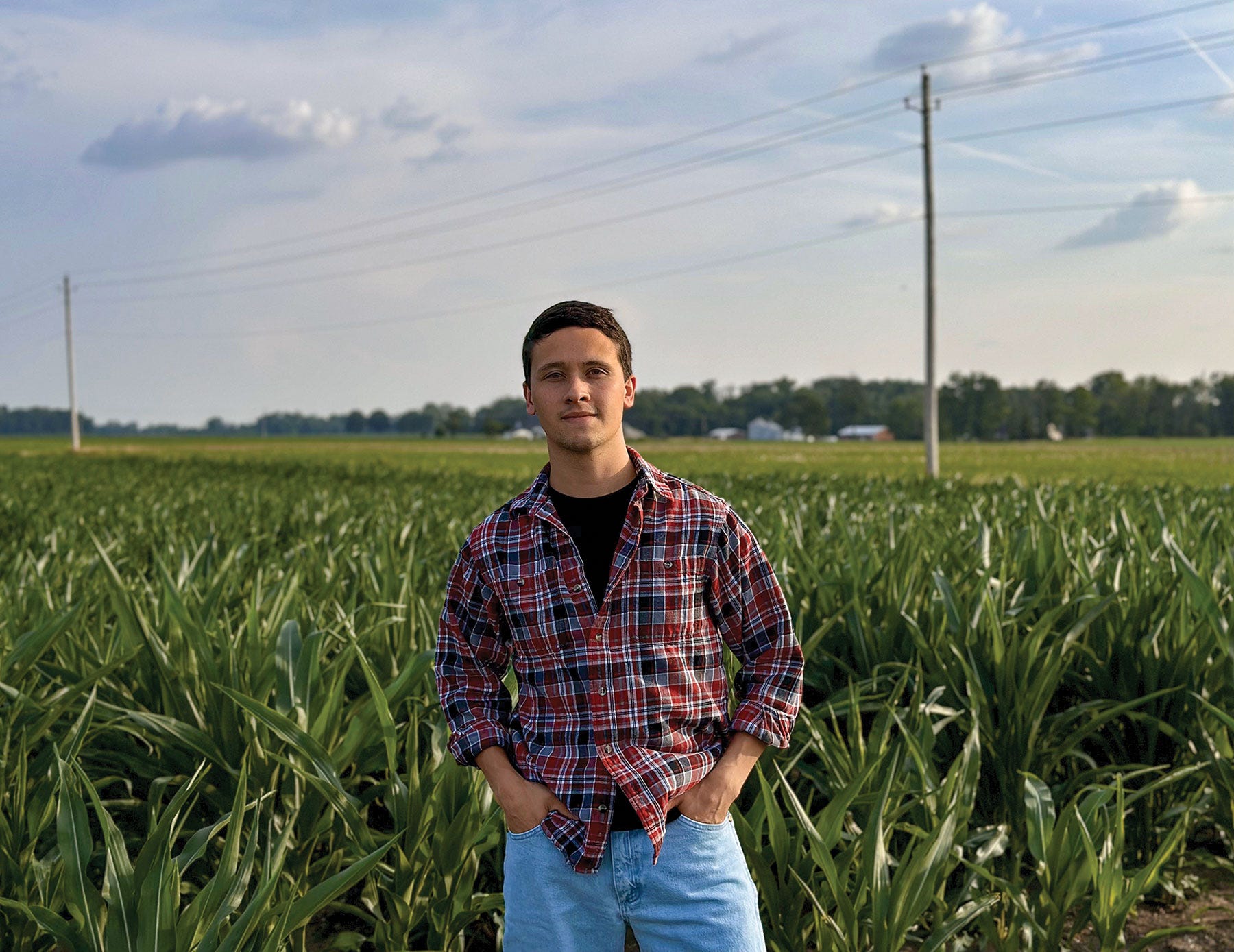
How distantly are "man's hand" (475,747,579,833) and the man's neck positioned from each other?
1.38 ft

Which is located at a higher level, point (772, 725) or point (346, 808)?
point (772, 725)

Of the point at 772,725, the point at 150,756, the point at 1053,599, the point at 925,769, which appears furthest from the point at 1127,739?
the point at 150,756

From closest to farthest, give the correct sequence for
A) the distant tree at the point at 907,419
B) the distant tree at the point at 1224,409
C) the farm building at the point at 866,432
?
1. the distant tree at the point at 1224,409
2. the distant tree at the point at 907,419
3. the farm building at the point at 866,432

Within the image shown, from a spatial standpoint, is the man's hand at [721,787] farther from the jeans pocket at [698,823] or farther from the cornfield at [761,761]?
the cornfield at [761,761]

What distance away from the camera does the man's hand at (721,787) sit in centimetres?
143

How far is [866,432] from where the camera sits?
12812 centimetres

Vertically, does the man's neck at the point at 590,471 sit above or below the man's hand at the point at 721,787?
above

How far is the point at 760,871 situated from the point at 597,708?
82 centimetres

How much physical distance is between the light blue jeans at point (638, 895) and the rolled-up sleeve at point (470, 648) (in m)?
0.21

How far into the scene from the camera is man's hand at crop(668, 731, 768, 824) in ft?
4.70

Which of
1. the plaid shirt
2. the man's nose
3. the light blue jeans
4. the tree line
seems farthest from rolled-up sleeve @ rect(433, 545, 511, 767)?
the tree line

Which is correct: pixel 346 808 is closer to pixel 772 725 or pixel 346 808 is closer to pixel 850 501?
pixel 772 725

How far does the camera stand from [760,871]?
208cm

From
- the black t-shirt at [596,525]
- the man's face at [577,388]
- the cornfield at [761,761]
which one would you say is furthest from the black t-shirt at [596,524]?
the cornfield at [761,761]
